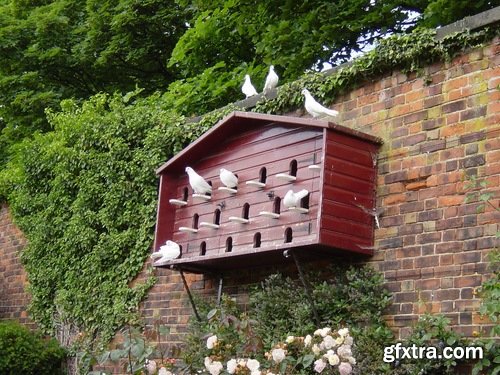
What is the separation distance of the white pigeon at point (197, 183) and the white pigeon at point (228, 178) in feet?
0.85

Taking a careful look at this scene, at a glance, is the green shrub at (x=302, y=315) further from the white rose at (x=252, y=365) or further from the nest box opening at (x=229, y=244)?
the white rose at (x=252, y=365)

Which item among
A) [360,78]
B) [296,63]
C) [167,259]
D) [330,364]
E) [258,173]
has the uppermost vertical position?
[296,63]

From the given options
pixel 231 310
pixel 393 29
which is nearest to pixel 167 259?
pixel 231 310

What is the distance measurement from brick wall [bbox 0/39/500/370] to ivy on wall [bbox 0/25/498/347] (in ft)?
3.57

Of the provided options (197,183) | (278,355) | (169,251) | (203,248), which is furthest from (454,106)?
(169,251)

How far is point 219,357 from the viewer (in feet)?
18.7

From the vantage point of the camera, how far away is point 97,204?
29.9ft

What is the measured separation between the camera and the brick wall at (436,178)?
5.35m

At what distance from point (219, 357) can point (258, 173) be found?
1.58 meters

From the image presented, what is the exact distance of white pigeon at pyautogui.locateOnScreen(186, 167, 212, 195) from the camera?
6973 millimetres

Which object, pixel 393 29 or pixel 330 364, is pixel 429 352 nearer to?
pixel 330 364

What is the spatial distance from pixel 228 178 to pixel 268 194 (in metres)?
0.42

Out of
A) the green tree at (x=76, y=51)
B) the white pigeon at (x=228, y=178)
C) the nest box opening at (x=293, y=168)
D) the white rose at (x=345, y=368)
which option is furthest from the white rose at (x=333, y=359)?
the green tree at (x=76, y=51)

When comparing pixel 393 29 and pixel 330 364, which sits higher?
pixel 393 29
